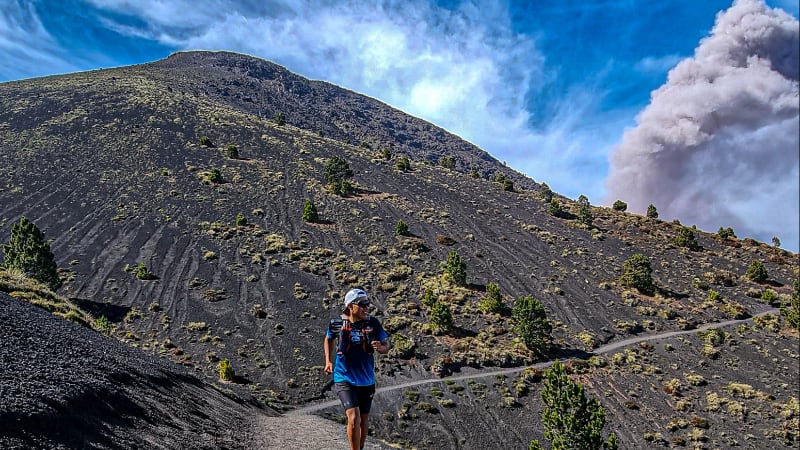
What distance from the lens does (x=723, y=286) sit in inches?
2040

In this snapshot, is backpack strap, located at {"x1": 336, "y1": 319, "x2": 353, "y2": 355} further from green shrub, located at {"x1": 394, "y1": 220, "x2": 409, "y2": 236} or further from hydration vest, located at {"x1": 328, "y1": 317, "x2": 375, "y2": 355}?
green shrub, located at {"x1": 394, "y1": 220, "x2": 409, "y2": 236}

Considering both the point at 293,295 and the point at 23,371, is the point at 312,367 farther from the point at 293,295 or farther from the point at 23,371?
the point at 23,371

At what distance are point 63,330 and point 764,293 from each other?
204 ft

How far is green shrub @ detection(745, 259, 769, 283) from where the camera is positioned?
175ft

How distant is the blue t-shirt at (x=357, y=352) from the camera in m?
7.02

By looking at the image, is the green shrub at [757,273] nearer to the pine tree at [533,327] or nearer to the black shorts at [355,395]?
the pine tree at [533,327]

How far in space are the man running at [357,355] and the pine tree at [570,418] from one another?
13194 mm

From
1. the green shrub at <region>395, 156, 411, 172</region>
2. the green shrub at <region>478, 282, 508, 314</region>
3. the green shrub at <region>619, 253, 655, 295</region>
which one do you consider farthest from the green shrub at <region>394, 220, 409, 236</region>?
the green shrub at <region>395, 156, 411, 172</region>

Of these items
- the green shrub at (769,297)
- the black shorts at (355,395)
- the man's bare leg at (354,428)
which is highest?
the green shrub at (769,297)

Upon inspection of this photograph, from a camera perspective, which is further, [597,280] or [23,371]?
[597,280]

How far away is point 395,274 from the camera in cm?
4769

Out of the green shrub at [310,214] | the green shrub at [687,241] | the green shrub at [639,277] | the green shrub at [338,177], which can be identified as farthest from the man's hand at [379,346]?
the green shrub at [687,241]

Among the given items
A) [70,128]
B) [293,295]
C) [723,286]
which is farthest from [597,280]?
[70,128]

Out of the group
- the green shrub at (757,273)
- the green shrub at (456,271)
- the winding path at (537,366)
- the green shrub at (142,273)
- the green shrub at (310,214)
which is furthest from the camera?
the green shrub at (310,214)
